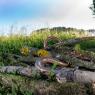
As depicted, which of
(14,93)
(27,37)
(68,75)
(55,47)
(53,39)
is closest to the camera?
(14,93)

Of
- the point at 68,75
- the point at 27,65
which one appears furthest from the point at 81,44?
the point at 68,75

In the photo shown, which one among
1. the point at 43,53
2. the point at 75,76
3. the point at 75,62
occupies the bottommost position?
Answer: the point at 75,76

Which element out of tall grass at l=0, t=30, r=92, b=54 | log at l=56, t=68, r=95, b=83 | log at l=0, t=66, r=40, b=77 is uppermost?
tall grass at l=0, t=30, r=92, b=54

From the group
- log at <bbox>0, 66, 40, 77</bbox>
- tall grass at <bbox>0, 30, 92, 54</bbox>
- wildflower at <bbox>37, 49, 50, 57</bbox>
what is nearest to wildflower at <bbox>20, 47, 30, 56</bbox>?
wildflower at <bbox>37, 49, 50, 57</bbox>

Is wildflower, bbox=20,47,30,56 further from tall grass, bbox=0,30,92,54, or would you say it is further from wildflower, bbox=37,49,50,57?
tall grass, bbox=0,30,92,54

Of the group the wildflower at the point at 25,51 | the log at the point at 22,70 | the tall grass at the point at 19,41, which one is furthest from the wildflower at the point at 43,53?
the tall grass at the point at 19,41

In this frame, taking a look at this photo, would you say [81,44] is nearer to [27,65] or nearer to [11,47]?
[11,47]

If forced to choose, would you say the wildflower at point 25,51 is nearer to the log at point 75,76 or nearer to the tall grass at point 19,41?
the tall grass at point 19,41

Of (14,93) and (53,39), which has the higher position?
(53,39)

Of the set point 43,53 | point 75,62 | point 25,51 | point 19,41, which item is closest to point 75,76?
point 75,62

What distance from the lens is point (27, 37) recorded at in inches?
619

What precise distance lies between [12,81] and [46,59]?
1318 mm

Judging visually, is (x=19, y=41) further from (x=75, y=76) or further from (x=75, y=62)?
(x=75, y=76)

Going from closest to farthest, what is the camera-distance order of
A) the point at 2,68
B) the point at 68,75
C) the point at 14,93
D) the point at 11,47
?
1. the point at 14,93
2. the point at 68,75
3. the point at 2,68
4. the point at 11,47
